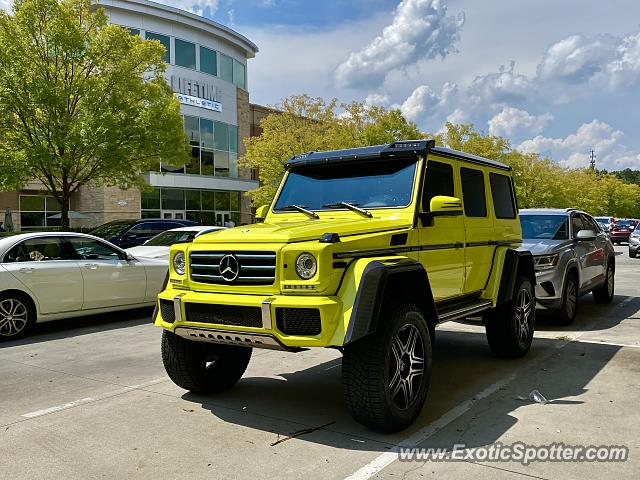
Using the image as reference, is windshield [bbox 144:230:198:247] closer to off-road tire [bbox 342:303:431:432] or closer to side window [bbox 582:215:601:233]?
side window [bbox 582:215:601:233]

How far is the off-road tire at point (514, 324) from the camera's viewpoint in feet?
21.1

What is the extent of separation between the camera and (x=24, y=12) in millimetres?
18406

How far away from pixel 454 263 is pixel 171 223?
15085 millimetres

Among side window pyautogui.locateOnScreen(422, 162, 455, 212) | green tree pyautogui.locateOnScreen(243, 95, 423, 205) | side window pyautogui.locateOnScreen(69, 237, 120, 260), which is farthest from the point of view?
green tree pyautogui.locateOnScreen(243, 95, 423, 205)

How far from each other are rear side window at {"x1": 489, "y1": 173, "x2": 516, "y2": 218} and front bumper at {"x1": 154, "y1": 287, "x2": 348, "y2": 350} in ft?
10.7

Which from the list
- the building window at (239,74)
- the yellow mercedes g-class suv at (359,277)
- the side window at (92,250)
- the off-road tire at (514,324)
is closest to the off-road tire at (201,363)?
the yellow mercedes g-class suv at (359,277)

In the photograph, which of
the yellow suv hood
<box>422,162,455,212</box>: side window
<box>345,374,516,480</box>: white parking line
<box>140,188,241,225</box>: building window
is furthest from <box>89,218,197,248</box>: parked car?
<box>140,188,241,225</box>: building window

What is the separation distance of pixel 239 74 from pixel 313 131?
15802mm

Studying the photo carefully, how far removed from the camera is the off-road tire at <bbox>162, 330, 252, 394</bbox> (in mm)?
5152

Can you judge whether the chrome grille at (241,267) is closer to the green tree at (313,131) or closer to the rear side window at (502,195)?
the rear side window at (502,195)

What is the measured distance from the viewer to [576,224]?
9828 millimetres

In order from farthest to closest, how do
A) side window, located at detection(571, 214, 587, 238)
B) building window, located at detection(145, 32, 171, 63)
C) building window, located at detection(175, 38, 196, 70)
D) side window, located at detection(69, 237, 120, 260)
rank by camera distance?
1. building window, located at detection(175, 38, 196, 70)
2. building window, located at detection(145, 32, 171, 63)
3. side window, located at detection(571, 214, 587, 238)
4. side window, located at detection(69, 237, 120, 260)

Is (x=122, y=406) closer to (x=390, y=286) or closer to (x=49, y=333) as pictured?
(x=390, y=286)

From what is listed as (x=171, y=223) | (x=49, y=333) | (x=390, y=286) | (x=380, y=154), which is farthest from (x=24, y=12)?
(x=390, y=286)
